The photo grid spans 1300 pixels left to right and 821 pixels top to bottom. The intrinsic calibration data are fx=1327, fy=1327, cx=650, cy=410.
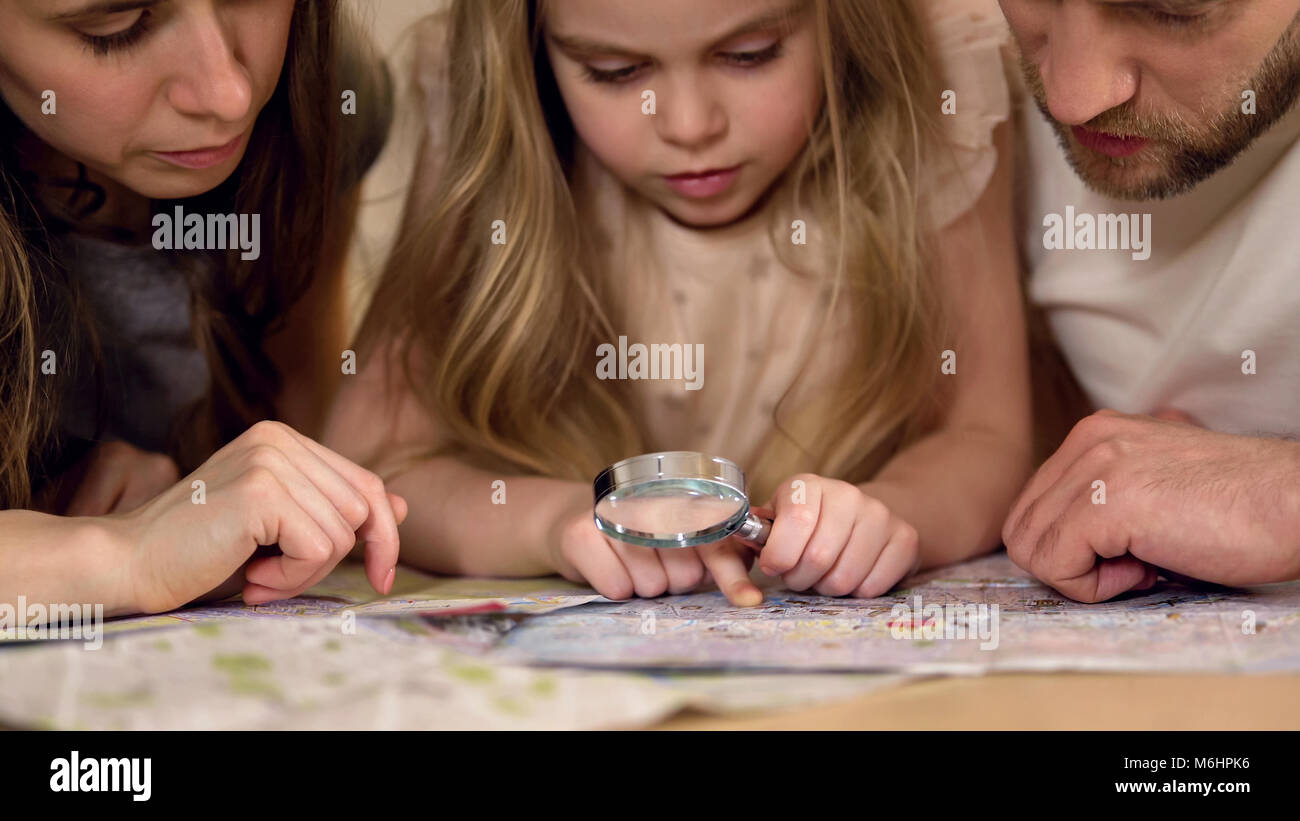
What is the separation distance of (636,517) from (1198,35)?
2.27 ft

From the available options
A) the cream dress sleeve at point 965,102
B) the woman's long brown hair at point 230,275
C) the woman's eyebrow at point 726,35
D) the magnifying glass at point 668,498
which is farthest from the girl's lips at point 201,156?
the cream dress sleeve at point 965,102

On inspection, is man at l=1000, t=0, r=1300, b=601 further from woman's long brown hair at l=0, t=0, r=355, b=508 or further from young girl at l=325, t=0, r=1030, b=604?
woman's long brown hair at l=0, t=0, r=355, b=508

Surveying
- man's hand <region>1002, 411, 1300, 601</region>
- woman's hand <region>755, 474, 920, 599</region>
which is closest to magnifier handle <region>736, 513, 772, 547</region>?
woman's hand <region>755, 474, 920, 599</region>

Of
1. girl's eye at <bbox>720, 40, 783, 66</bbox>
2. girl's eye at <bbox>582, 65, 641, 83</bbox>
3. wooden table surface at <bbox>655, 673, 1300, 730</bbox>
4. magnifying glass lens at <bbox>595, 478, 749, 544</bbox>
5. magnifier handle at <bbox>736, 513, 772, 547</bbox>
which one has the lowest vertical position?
wooden table surface at <bbox>655, 673, 1300, 730</bbox>

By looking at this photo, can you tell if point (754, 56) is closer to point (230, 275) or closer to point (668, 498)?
point (668, 498)

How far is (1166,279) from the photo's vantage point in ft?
5.10

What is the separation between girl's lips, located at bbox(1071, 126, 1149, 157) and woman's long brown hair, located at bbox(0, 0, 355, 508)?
0.83m

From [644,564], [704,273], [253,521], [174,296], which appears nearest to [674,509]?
[644,564]

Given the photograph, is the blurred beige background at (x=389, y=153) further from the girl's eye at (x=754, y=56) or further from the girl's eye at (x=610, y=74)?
the girl's eye at (x=754, y=56)

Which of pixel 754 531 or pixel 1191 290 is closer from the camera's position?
pixel 754 531

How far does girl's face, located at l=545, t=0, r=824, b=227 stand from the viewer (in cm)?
135

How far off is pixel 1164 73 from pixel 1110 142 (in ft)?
0.40
